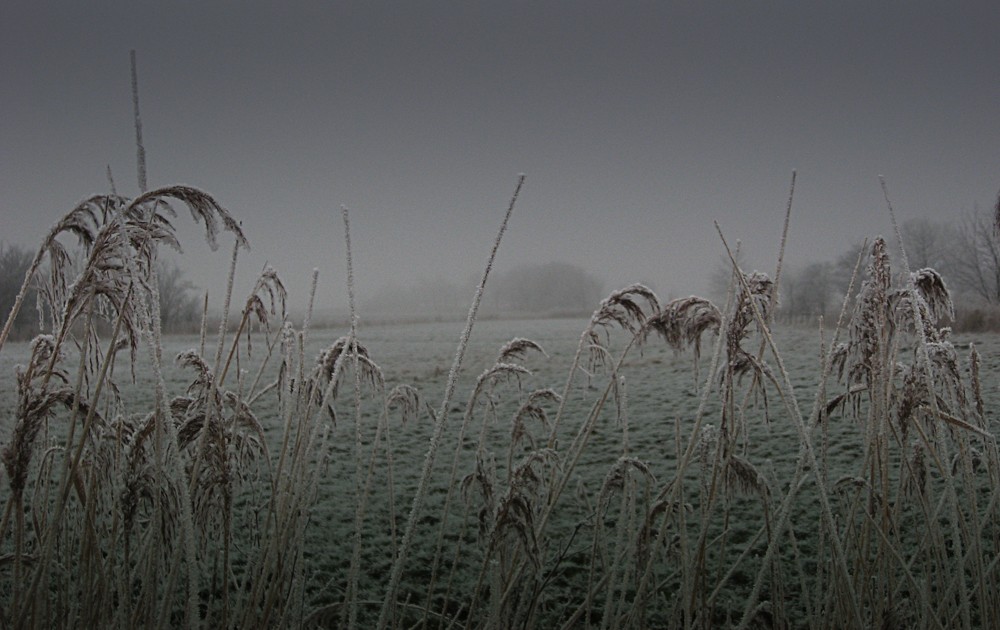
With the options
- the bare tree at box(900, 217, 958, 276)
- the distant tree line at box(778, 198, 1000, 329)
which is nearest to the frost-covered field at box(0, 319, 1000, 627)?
the distant tree line at box(778, 198, 1000, 329)

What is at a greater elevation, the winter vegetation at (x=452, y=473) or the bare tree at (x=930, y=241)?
the bare tree at (x=930, y=241)

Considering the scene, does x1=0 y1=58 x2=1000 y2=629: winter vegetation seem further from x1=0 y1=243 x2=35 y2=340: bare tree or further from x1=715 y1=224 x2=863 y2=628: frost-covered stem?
x1=0 y1=243 x2=35 y2=340: bare tree

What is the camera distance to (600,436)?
2633 mm

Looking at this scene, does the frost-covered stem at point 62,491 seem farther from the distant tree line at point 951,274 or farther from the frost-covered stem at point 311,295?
the distant tree line at point 951,274

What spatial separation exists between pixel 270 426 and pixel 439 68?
526 inches

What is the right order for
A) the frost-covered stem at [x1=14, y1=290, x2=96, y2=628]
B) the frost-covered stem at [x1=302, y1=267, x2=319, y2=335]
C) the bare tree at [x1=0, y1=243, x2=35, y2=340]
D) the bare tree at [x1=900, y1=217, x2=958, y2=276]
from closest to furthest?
1. the frost-covered stem at [x1=14, y1=290, x2=96, y2=628]
2. the frost-covered stem at [x1=302, y1=267, x2=319, y2=335]
3. the bare tree at [x1=0, y1=243, x2=35, y2=340]
4. the bare tree at [x1=900, y1=217, x2=958, y2=276]

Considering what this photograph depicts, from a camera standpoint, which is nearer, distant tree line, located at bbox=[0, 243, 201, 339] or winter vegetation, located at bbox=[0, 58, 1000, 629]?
winter vegetation, located at bbox=[0, 58, 1000, 629]

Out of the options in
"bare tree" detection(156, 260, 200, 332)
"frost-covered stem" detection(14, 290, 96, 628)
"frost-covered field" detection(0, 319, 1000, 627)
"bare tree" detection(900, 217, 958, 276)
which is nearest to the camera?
"frost-covered stem" detection(14, 290, 96, 628)

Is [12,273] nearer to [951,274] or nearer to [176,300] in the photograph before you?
[176,300]

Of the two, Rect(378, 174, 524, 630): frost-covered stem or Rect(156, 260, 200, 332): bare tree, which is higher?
Rect(156, 260, 200, 332): bare tree

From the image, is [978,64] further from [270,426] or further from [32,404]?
[32,404]

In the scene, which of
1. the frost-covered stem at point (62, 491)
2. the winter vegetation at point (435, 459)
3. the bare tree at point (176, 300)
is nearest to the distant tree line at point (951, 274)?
the winter vegetation at point (435, 459)

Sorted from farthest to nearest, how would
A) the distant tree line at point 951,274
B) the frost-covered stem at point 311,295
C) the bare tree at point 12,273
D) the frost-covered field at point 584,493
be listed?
1. the distant tree line at point 951,274
2. the bare tree at point 12,273
3. the frost-covered field at point 584,493
4. the frost-covered stem at point 311,295

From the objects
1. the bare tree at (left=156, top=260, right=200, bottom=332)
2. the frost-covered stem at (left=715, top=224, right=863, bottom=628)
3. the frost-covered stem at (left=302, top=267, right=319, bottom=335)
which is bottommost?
the frost-covered stem at (left=715, top=224, right=863, bottom=628)
